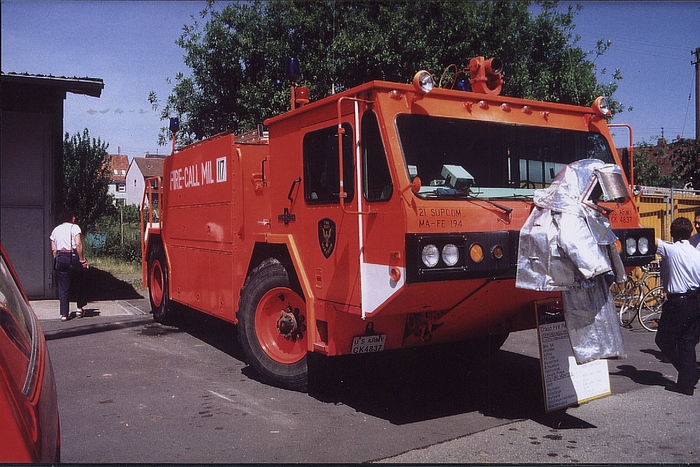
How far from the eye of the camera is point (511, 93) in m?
14.3

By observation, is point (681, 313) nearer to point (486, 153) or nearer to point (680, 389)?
point (680, 389)

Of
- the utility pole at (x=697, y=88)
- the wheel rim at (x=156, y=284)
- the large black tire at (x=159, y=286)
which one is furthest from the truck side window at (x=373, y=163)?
the utility pole at (x=697, y=88)

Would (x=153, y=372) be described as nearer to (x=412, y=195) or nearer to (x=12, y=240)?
(x=412, y=195)

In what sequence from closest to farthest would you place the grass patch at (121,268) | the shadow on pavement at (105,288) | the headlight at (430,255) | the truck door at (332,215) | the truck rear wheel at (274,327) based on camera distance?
1. the headlight at (430,255)
2. the truck door at (332,215)
3. the truck rear wheel at (274,327)
4. the shadow on pavement at (105,288)
5. the grass patch at (121,268)

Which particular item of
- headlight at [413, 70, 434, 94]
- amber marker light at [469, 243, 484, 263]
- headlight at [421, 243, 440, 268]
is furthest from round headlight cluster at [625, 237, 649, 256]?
headlight at [413, 70, 434, 94]

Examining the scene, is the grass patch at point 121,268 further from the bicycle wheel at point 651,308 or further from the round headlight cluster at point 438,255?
the round headlight cluster at point 438,255

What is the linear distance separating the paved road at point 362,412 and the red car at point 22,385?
7.00ft

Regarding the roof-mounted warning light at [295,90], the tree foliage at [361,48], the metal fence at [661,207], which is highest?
the tree foliage at [361,48]

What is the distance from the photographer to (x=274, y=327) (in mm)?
6512

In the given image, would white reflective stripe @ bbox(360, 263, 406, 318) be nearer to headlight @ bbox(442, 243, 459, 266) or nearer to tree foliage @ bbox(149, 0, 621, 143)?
headlight @ bbox(442, 243, 459, 266)

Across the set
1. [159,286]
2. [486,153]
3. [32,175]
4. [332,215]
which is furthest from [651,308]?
[32,175]

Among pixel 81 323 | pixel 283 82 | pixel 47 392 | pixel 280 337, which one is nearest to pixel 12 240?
pixel 81 323

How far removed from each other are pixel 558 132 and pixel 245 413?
12.4 feet

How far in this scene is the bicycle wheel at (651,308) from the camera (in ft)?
33.0
